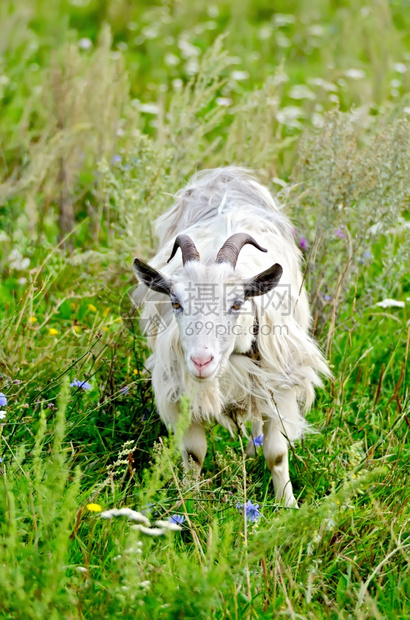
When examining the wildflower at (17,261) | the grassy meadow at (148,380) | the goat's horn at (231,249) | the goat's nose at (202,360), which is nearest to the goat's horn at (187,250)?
the goat's horn at (231,249)

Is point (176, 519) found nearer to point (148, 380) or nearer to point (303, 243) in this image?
point (148, 380)

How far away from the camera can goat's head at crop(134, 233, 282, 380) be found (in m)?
2.86

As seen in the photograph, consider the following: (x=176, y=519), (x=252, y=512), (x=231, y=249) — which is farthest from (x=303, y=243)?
(x=176, y=519)

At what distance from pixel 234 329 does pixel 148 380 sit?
2.51ft

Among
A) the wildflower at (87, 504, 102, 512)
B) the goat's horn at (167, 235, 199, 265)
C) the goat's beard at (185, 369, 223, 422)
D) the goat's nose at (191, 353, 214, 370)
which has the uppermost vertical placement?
the goat's horn at (167, 235, 199, 265)

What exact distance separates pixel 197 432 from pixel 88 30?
7.37 metres

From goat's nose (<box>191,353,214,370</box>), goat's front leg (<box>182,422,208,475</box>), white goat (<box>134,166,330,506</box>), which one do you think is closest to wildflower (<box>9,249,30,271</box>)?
white goat (<box>134,166,330,506</box>)

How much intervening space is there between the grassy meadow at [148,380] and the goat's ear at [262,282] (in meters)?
0.69

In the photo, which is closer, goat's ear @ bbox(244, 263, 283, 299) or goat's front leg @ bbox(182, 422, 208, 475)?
goat's ear @ bbox(244, 263, 283, 299)

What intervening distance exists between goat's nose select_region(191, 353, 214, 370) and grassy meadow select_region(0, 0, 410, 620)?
364 mm

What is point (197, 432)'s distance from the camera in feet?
11.3

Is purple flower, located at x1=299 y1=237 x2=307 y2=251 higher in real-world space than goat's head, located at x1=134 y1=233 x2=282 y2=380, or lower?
lower

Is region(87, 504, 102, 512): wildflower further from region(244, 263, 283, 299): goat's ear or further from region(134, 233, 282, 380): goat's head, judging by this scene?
region(244, 263, 283, 299): goat's ear

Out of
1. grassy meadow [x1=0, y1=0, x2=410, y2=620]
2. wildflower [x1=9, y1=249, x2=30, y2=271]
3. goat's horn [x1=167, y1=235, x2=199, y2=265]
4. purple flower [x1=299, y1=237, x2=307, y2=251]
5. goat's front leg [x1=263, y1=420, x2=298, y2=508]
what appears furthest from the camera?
purple flower [x1=299, y1=237, x2=307, y2=251]
